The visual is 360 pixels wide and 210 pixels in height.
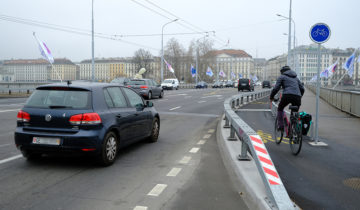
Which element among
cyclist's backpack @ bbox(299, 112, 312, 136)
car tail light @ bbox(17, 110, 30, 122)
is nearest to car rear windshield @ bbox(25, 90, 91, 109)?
car tail light @ bbox(17, 110, 30, 122)

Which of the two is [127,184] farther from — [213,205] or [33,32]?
[33,32]

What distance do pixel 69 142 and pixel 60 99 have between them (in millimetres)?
796

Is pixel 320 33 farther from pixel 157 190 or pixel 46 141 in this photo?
pixel 46 141

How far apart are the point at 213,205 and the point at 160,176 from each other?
1450 mm

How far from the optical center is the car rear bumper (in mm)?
5594

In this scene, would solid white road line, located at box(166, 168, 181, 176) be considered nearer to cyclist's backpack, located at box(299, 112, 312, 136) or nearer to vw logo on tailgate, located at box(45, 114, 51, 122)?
vw logo on tailgate, located at box(45, 114, 51, 122)

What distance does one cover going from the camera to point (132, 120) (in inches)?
278

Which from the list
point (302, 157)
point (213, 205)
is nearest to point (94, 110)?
point (213, 205)

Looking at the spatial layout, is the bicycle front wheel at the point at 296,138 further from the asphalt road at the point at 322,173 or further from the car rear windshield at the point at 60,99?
the car rear windshield at the point at 60,99

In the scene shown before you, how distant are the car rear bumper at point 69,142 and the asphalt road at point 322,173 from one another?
302cm

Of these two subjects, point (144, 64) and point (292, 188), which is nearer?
point (292, 188)

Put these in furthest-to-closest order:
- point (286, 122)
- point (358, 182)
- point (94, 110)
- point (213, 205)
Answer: point (286, 122) → point (94, 110) → point (358, 182) → point (213, 205)

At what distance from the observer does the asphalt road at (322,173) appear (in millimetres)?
4344

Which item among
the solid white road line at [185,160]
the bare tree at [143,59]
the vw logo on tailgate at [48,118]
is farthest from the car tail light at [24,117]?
the bare tree at [143,59]
